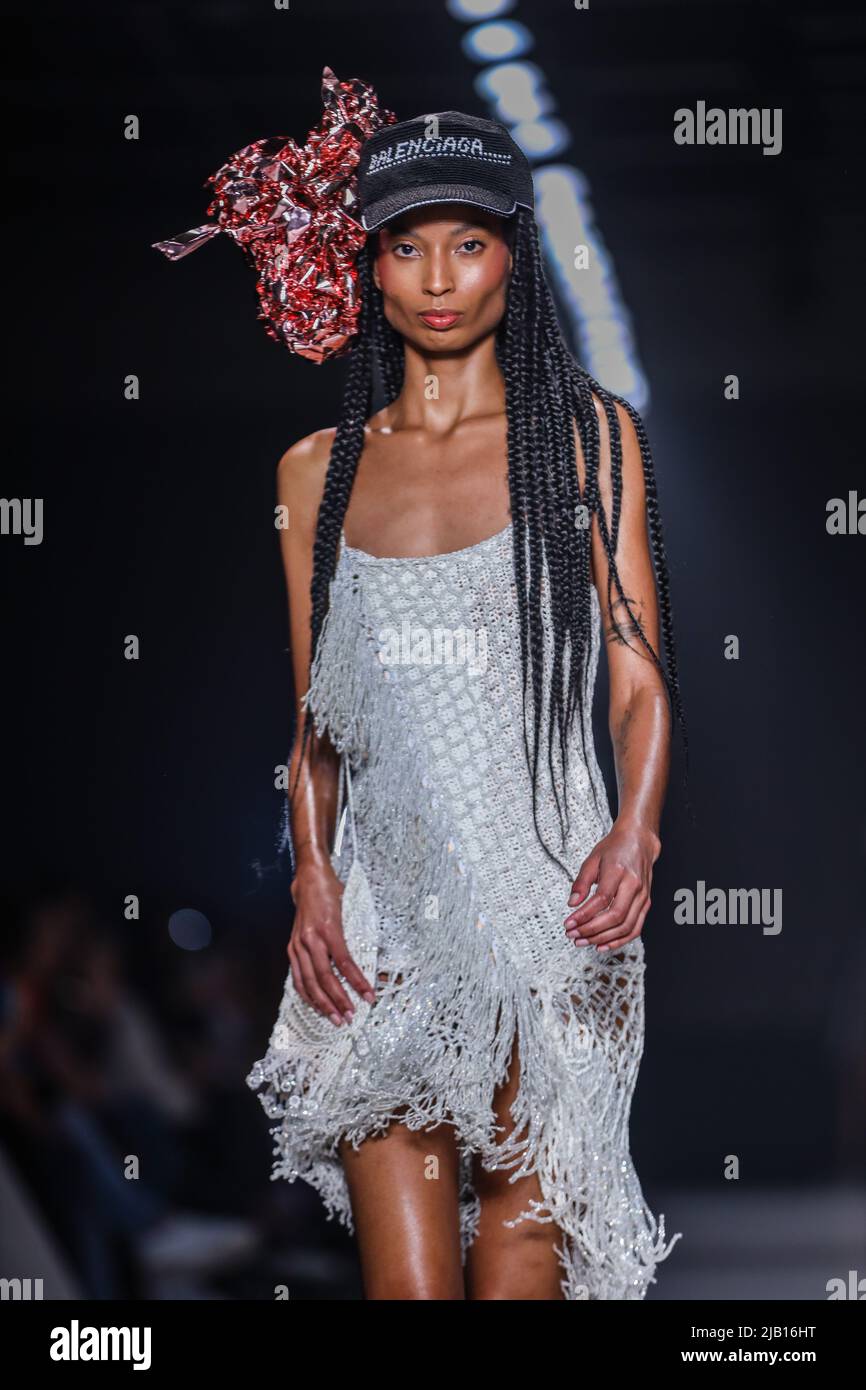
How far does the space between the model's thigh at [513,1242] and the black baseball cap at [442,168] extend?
3.35 feet

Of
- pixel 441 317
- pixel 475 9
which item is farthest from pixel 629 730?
pixel 475 9

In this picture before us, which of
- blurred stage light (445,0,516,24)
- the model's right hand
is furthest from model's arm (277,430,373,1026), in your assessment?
blurred stage light (445,0,516,24)

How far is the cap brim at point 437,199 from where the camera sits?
89.3 inches

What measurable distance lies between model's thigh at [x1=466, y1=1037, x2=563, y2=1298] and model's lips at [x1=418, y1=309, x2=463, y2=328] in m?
0.88

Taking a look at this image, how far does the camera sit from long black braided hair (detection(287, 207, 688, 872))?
7.53 ft

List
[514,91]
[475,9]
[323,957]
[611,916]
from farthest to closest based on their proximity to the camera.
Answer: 1. [514,91]
2. [475,9]
3. [323,957]
4. [611,916]

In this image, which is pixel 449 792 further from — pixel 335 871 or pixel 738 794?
pixel 738 794

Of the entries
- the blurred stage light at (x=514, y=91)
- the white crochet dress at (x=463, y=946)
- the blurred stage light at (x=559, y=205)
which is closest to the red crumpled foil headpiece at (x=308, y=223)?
the white crochet dress at (x=463, y=946)

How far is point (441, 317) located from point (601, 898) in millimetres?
755

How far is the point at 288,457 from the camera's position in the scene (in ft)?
8.18

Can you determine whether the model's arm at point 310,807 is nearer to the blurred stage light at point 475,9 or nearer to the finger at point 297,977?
the finger at point 297,977

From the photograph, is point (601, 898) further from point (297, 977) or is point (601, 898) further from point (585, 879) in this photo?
point (297, 977)

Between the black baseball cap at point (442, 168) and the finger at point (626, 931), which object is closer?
the finger at point (626, 931)

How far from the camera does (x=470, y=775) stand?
2.30 meters
